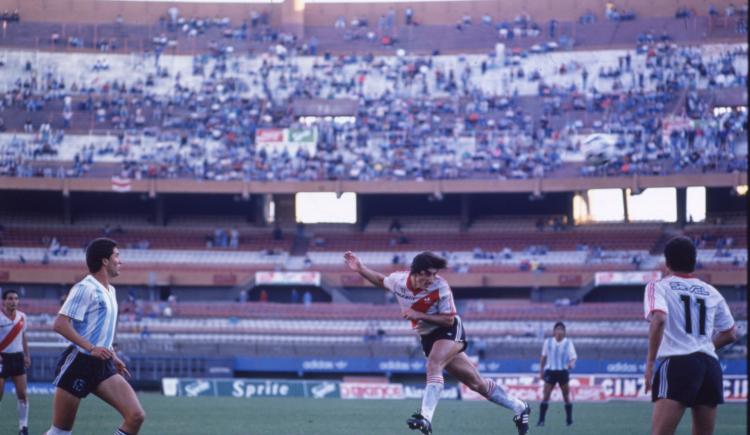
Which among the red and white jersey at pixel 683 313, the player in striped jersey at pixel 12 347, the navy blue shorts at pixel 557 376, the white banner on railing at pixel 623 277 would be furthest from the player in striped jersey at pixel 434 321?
the white banner on railing at pixel 623 277

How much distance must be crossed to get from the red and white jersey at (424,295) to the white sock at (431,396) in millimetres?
659

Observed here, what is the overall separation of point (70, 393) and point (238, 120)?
43015 mm

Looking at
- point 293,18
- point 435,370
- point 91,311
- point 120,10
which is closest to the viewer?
point 91,311

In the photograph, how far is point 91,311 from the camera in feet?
32.4

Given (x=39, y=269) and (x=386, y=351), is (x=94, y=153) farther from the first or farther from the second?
(x=386, y=351)

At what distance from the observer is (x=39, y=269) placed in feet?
156

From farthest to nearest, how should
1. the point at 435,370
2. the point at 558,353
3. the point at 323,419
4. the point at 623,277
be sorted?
the point at 623,277, the point at 323,419, the point at 558,353, the point at 435,370

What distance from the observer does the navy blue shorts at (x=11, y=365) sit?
1550cm

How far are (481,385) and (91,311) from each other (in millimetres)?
4712

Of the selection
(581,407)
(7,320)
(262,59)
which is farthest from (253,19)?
(7,320)

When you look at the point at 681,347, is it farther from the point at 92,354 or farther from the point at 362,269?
the point at 92,354

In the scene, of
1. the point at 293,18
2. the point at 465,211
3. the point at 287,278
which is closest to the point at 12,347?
the point at 287,278

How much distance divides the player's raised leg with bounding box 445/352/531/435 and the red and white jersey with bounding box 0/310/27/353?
6.40m

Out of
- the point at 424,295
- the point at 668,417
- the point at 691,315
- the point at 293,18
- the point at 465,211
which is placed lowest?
the point at 668,417
